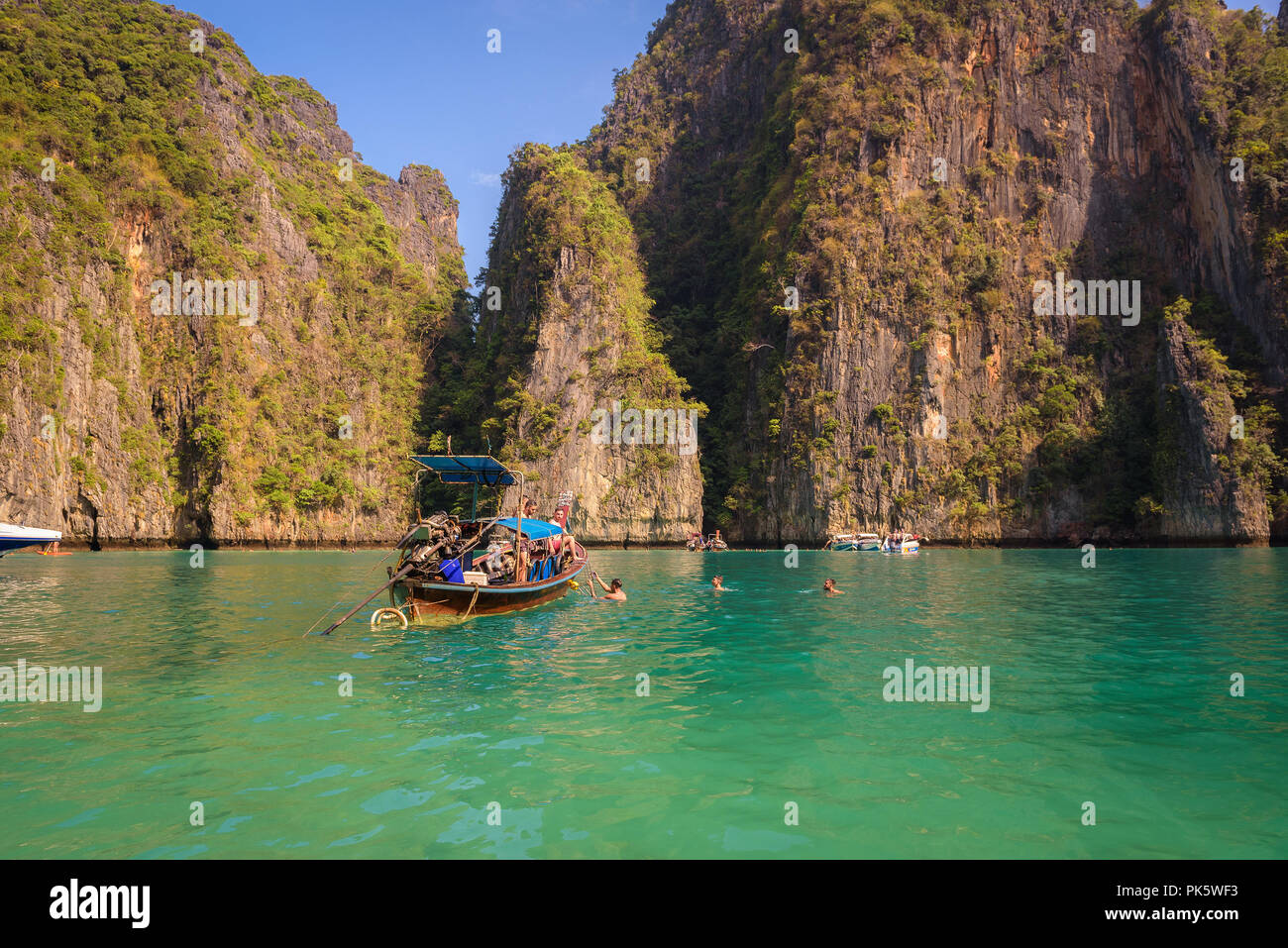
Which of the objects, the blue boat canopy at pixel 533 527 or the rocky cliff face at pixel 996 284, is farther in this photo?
the rocky cliff face at pixel 996 284

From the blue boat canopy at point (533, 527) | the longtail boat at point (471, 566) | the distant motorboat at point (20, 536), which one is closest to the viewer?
the longtail boat at point (471, 566)

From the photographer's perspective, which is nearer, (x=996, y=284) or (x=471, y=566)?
(x=471, y=566)

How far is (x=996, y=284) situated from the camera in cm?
7044

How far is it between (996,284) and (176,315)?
7924cm

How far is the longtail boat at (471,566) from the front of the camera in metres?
18.3

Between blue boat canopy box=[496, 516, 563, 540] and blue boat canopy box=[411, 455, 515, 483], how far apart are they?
1630 millimetres

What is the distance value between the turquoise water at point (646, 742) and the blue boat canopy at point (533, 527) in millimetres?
4001

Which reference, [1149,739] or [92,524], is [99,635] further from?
[92,524]

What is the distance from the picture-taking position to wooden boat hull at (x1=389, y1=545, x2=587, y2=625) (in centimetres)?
1814
